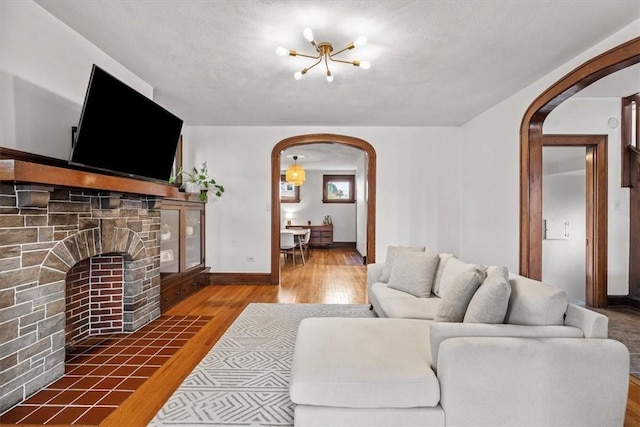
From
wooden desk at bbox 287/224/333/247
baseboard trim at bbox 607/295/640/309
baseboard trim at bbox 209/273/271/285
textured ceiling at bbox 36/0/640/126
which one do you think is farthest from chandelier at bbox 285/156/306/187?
baseboard trim at bbox 607/295/640/309

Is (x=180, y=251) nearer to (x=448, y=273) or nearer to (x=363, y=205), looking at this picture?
(x=448, y=273)

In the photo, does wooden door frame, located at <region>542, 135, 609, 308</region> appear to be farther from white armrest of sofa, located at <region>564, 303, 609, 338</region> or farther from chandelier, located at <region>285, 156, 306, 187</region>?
chandelier, located at <region>285, 156, 306, 187</region>

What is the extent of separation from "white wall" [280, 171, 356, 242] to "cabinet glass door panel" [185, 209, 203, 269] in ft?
17.2

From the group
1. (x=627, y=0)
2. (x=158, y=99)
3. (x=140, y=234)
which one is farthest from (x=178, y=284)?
(x=627, y=0)

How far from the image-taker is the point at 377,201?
5.04 metres

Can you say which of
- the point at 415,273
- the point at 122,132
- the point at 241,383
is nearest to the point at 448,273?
the point at 415,273

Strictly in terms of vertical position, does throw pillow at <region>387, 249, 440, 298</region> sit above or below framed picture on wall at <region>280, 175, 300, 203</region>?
below

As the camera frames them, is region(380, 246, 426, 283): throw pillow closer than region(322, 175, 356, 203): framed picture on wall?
Yes

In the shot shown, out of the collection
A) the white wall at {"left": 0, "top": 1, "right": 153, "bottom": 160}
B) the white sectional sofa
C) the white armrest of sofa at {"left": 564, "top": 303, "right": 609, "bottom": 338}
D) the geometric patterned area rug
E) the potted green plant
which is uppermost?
the white wall at {"left": 0, "top": 1, "right": 153, "bottom": 160}

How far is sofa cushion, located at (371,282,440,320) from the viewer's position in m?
2.35

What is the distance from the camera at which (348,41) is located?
8.26 ft

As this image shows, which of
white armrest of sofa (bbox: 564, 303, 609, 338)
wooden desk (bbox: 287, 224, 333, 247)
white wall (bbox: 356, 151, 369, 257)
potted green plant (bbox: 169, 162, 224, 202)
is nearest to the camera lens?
white armrest of sofa (bbox: 564, 303, 609, 338)

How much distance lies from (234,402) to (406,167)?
4.15 metres

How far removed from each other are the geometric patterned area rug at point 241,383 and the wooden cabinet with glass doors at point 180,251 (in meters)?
1.16
